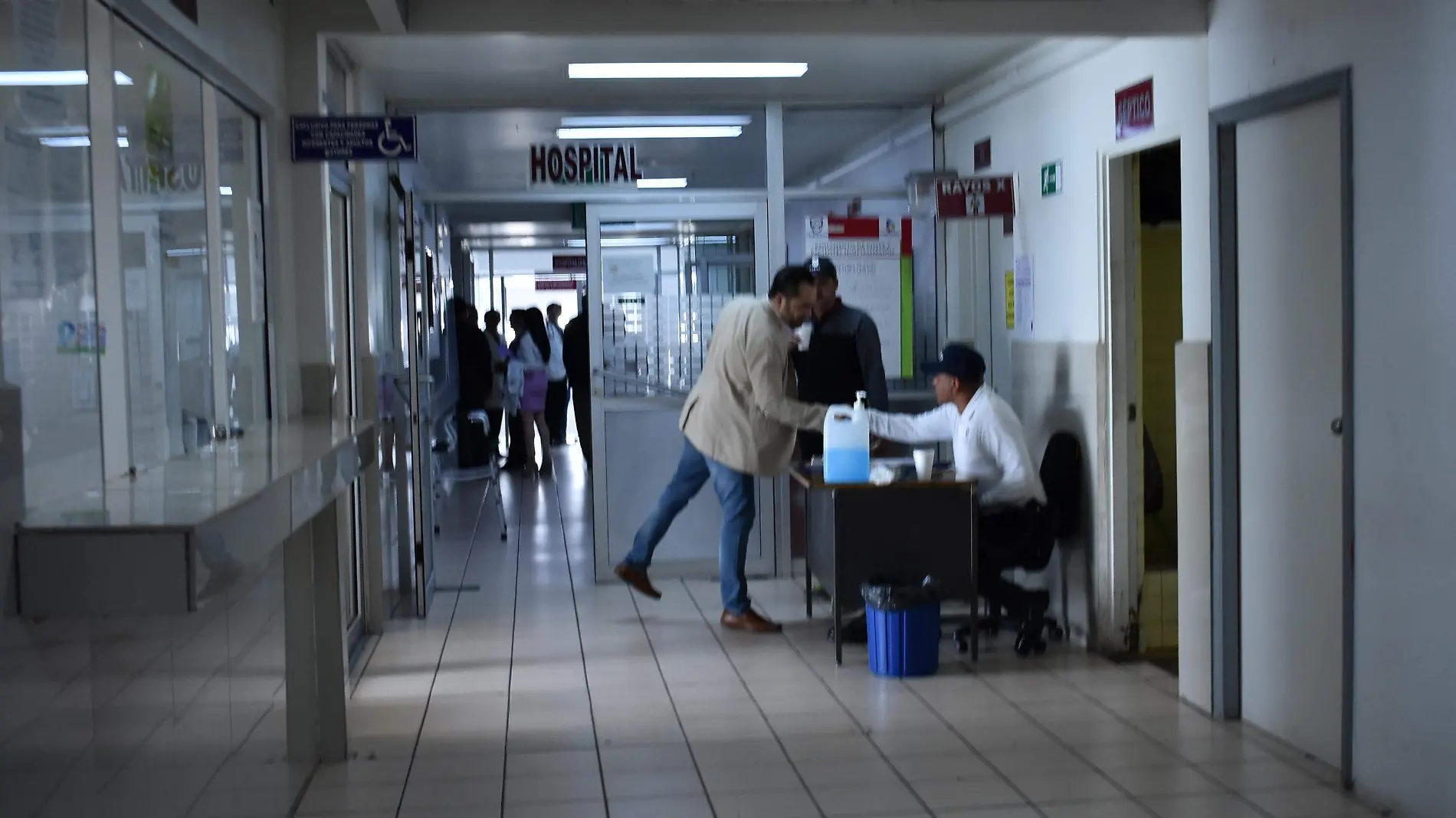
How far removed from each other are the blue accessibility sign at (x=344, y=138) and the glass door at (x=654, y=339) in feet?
8.84

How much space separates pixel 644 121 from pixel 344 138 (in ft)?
9.78

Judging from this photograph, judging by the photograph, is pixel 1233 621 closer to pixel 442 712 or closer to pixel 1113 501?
pixel 1113 501

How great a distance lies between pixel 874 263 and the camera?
24.5 ft

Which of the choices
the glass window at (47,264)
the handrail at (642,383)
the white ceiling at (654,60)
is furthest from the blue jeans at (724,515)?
the glass window at (47,264)

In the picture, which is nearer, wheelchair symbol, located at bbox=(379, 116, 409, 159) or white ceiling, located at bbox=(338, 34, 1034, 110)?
wheelchair symbol, located at bbox=(379, 116, 409, 159)

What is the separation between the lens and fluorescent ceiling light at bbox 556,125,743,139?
7566 mm

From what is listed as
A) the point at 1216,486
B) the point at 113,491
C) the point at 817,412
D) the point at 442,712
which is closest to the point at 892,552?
the point at 817,412

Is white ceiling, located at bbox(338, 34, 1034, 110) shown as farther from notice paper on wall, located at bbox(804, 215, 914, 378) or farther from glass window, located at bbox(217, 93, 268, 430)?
glass window, located at bbox(217, 93, 268, 430)

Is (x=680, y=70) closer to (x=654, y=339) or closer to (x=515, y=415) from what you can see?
(x=654, y=339)

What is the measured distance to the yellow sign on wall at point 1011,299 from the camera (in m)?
6.56

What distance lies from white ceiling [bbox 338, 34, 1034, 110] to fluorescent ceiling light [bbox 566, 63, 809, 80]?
0.28 ft

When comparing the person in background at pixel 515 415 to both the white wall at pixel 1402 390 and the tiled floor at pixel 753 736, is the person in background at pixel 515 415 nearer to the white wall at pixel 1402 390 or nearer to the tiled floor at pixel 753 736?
the tiled floor at pixel 753 736

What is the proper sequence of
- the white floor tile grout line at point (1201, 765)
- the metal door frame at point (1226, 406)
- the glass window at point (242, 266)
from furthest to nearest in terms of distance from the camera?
the metal door frame at point (1226, 406)
the glass window at point (242, 266)
the white floor tile grout line at point (1201, 765)

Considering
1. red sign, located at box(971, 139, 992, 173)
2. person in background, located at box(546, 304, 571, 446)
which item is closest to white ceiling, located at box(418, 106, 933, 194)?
red sign, located at box(971, 139, 992, 173)
